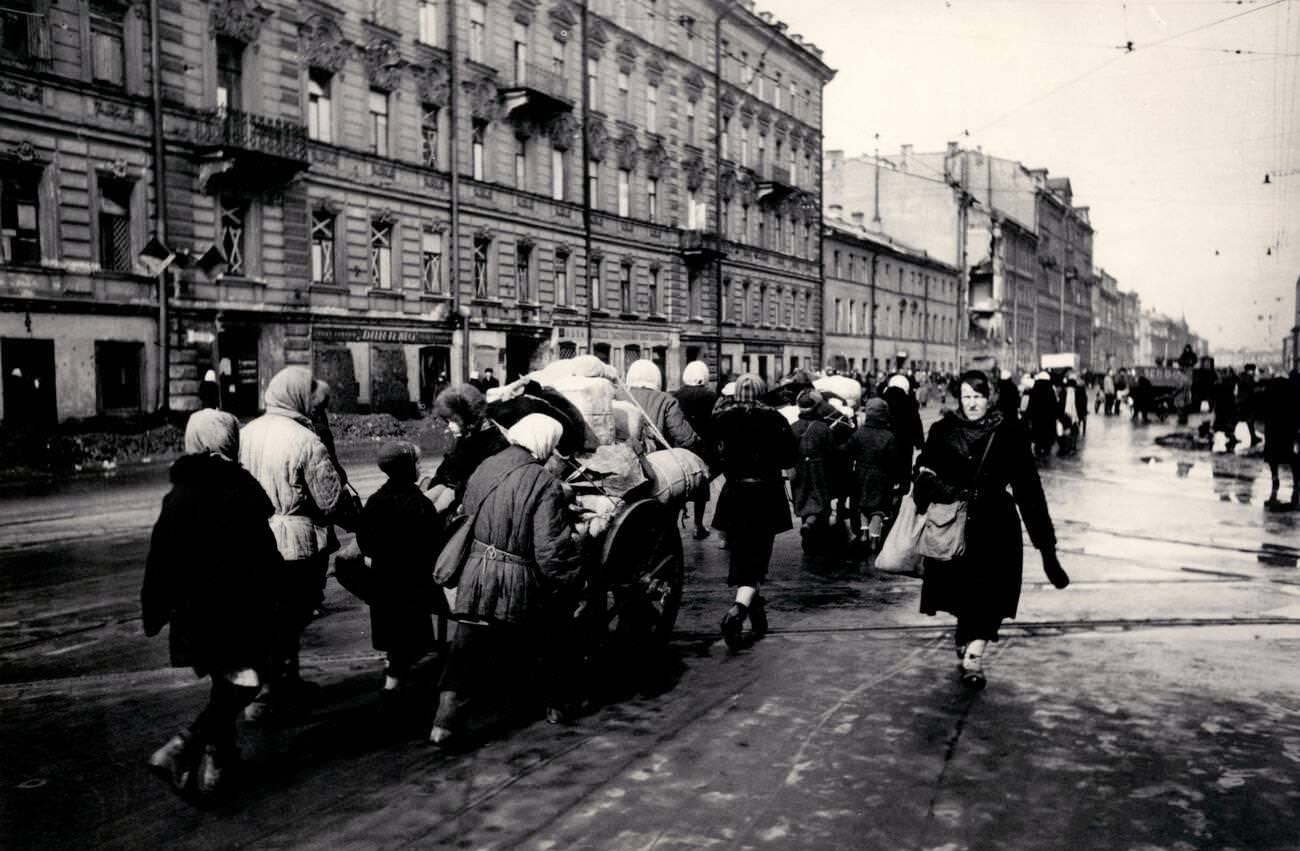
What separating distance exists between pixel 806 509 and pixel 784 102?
4811cm

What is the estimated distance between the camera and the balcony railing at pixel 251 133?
25.2 metres

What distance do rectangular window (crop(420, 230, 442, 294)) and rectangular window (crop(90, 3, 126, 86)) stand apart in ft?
32.0

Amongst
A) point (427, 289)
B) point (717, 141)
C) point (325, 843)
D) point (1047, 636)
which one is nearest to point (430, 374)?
point (427, 289)

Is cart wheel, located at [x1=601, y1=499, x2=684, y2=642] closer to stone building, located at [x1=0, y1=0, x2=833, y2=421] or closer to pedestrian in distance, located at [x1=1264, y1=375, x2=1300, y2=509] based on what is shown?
stone building, located at [x1=0, y1=0, x2=833, y2=421]

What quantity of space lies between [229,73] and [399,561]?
2409 cm

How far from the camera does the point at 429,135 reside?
32.4 m

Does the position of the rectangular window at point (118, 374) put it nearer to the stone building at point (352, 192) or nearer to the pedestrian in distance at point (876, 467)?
the stone building at point (352, 192)

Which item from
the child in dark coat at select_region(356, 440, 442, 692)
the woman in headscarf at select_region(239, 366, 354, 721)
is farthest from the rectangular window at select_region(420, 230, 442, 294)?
the child in dark coat at select_region(356, 440, 442, 692)

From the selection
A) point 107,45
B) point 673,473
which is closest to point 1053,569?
point 673,473

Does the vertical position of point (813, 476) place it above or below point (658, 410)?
below

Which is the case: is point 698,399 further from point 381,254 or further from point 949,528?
point 381,254

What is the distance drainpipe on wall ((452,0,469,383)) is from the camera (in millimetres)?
32656

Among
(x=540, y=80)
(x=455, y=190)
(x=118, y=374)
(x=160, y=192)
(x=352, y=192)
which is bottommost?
(x=118, y=374)

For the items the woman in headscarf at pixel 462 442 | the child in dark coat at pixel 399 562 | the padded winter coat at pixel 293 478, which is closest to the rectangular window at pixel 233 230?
the woman in headscarf at pixel 462 442
